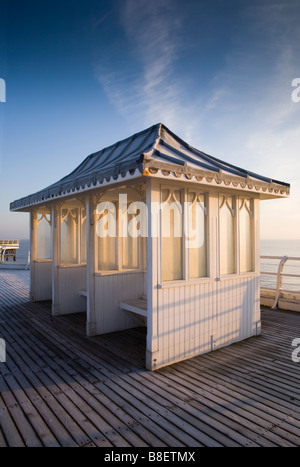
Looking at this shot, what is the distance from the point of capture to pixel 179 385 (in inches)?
121

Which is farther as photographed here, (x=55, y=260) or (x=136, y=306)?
(x=55, y=260)

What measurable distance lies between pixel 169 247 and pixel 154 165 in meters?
1.22

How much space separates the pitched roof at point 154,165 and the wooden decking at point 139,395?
7.72 ft

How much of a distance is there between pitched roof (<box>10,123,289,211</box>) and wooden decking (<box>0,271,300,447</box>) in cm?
235

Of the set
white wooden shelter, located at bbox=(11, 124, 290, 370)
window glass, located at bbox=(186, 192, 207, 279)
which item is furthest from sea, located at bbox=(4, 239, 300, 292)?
window glass, located at bbox=(186, 192, 207, 279)

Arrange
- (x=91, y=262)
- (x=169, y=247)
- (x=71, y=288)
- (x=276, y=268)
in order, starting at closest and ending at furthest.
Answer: (x=169, y=247) → (x=91, y=262) → (x=71, y=288) → (x=276, y=268)

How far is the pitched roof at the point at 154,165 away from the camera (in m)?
3.11

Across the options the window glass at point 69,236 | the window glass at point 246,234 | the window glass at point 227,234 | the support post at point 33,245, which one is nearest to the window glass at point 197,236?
the window glass at point 227,234

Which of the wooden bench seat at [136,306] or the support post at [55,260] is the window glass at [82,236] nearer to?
the support post at [55,260]

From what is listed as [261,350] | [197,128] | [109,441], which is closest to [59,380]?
[109,441]

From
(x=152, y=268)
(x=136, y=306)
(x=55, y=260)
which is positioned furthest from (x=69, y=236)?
(x=152, y=268)

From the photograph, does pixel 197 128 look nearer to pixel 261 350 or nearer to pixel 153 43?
pixel 153 43

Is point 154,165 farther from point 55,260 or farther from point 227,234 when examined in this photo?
point 55,260

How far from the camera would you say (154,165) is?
2973 mm
